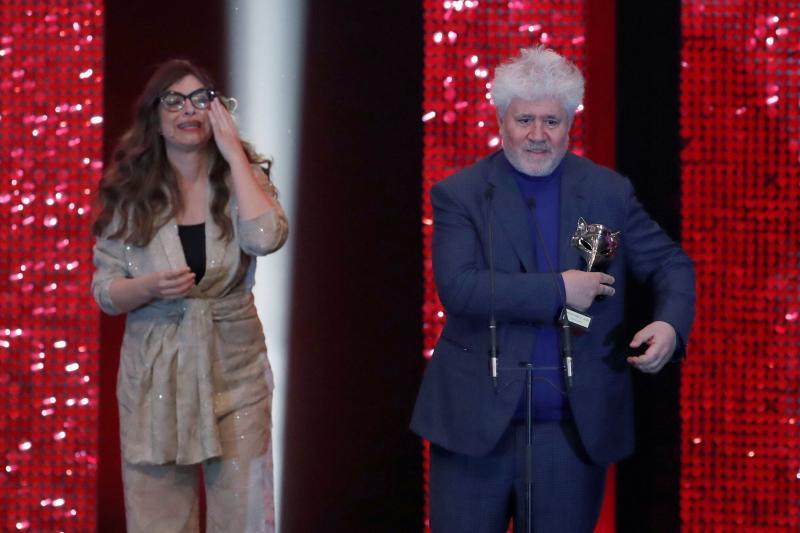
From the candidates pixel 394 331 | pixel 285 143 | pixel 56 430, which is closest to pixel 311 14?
pixel 285 143

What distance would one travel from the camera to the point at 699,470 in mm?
4074

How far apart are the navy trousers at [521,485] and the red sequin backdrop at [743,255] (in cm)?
148

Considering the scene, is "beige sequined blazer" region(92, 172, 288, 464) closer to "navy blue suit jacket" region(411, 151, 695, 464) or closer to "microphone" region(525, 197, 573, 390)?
"navy blue suit jacket" region(411, 151, 695, 464)

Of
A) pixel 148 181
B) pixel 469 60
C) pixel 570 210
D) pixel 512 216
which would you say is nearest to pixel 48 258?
pixel 148 181

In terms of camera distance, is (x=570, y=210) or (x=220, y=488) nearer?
(x=570, y=210)

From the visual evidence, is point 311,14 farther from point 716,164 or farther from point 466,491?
point 466,491

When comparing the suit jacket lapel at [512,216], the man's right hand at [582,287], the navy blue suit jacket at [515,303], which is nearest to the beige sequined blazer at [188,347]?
the navy blue suit jacket at [515,303]

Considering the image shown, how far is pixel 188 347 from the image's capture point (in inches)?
123

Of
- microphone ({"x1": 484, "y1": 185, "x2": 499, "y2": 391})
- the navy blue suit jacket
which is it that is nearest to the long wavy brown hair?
the navy blue suit jacket

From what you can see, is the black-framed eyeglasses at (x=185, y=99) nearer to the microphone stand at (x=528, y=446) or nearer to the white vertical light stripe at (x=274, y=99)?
the white vertical light stripe at (x=274, y=99)

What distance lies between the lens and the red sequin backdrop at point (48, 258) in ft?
13.3

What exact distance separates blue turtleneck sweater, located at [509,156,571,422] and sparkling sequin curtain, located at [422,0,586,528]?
138 centimetres

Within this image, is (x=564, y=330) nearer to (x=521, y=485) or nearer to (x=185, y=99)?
(x=521, y=485)

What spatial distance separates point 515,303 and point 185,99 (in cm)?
130
